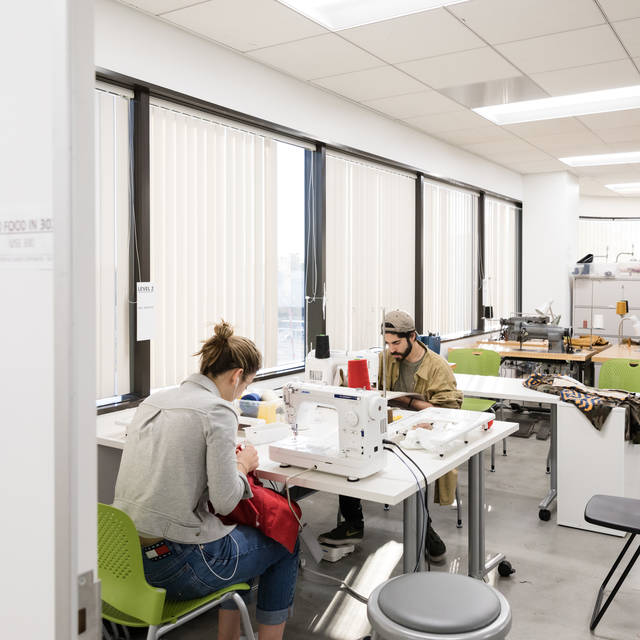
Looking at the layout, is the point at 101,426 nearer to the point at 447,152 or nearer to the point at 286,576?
the point at 286,576

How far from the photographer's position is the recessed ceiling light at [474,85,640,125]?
4871 millimetres

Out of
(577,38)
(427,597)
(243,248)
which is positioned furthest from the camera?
(243,248)

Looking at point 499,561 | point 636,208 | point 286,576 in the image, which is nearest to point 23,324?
point 286,576

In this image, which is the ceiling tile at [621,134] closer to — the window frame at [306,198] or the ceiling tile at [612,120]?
the ceiling tile at [612,120]

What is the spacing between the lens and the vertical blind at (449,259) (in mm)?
6297

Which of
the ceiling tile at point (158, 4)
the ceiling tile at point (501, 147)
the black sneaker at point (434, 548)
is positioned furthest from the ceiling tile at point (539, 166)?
the black sneaker at point (434, 548)

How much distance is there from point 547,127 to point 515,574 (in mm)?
4046

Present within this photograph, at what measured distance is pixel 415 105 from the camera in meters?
4.96

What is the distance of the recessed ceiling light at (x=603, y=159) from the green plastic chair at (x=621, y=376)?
3.56m

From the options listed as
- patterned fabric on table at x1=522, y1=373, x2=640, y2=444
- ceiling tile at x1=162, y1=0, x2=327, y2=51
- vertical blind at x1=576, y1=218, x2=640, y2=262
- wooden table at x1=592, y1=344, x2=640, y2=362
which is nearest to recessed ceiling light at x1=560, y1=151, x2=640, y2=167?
wooden table at x1=592, y1=344, x2=640, y2=362

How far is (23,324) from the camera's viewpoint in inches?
37.3

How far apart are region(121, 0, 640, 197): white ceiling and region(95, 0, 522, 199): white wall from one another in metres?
0.08

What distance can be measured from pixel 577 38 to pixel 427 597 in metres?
3.19

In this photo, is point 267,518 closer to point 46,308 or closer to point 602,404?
point 46,308
